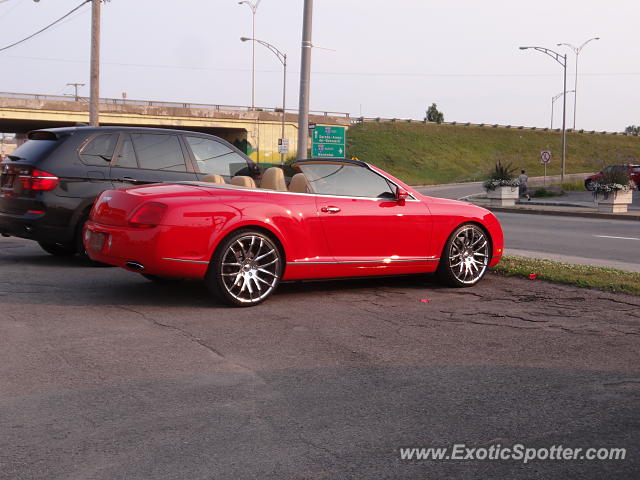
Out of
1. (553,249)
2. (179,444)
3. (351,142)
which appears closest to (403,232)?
(179,444)

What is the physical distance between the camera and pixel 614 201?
30.1 metres

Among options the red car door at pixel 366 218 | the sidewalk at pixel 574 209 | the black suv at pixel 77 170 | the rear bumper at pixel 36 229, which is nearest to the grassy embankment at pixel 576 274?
the red car door at pixel 366 218

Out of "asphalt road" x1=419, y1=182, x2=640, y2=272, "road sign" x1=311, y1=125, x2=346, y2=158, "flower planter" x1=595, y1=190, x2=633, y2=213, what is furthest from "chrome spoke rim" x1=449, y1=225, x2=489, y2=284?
"flower planter" x1=595, y1=190, x2=633, y2=213

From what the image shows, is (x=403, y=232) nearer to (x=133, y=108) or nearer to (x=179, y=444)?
(x=179, y=444)

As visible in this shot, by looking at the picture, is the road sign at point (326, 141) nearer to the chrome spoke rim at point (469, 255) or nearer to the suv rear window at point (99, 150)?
the suv rear window at point (99, 150)

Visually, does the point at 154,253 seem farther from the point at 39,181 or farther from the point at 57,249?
the point at 57,249

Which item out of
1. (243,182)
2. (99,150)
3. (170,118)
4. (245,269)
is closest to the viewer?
(245,269)

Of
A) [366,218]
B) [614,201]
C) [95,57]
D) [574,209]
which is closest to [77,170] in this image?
[366,218]

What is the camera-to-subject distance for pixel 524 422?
4.17 m

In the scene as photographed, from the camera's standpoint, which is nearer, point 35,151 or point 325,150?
point 35,151

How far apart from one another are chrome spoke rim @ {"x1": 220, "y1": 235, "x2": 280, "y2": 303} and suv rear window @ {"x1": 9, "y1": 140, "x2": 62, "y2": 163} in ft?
13.4

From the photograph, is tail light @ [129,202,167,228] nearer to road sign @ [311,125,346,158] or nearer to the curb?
road sign @ [311,125,346,158]

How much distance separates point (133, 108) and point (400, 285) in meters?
58.2

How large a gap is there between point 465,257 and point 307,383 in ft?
14.4
